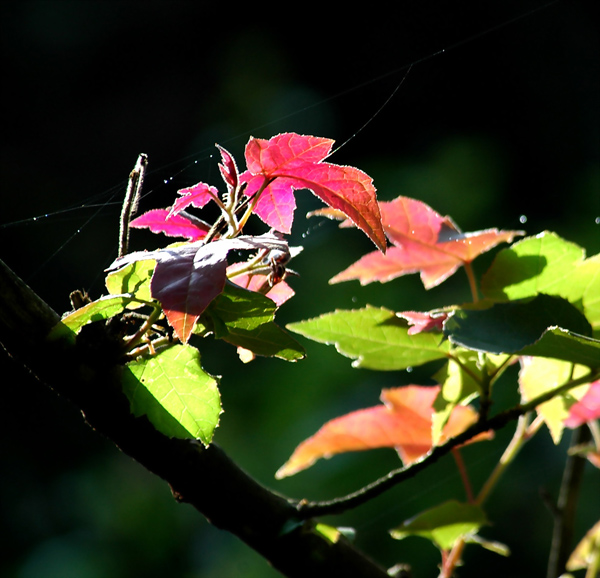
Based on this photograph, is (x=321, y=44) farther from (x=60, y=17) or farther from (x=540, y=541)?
(x=540, y=541)

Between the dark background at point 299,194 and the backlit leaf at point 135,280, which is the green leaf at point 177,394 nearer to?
the backlit leaf at point 135,280

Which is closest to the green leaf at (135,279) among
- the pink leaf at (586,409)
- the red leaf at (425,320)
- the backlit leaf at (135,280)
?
the backlit leaf at (135,280)

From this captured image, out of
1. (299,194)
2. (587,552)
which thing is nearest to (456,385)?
(587,552)

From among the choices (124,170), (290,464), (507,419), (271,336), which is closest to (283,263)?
Answer: (271,336)

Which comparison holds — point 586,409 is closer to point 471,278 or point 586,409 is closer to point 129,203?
point 471,278

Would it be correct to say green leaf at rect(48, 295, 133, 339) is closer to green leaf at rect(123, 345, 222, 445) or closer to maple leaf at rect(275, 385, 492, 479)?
green leaf at rect(123, 345, 222, 445)

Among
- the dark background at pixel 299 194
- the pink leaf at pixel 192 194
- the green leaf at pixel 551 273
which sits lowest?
the dark background at pixel 299 194

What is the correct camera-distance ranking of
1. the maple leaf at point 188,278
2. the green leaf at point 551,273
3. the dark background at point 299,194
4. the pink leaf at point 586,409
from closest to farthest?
the maple leaf at point 188,278 → the green leaf at point 551,273 → the pink leaf at point 586,409 → the dark background at point 299,194
